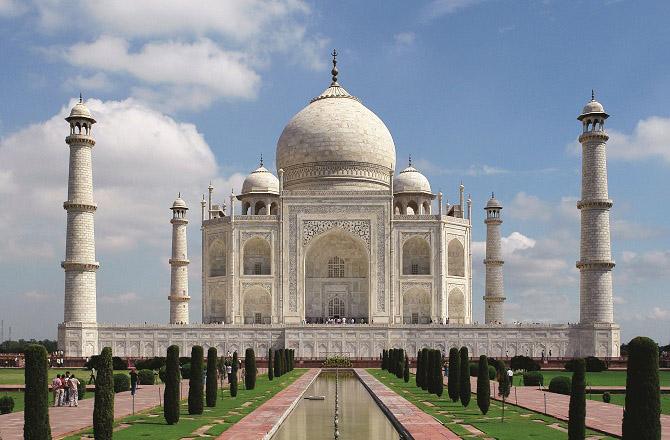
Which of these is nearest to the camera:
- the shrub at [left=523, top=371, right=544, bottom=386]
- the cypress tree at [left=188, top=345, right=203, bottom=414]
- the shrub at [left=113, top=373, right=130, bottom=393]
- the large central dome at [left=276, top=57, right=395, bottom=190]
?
the cypress tree at [left=188, top=345, right=203, bottom=414]

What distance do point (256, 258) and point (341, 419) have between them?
2106cm

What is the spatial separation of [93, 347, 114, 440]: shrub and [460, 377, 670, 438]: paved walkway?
6.10m

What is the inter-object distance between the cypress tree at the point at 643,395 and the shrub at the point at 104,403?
17.7 feet

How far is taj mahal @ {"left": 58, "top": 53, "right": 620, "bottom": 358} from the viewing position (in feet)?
94.6

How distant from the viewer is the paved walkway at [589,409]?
39.7 feet

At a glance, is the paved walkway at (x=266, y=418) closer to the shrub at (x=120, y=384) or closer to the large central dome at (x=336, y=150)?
the shrub at (x=120, y=384)

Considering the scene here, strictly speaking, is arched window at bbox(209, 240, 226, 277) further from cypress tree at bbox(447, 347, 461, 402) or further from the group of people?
cypress tree at bbox(447, 347, 461, 402)

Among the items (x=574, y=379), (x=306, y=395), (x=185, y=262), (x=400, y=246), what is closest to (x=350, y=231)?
(x=400, y=246)

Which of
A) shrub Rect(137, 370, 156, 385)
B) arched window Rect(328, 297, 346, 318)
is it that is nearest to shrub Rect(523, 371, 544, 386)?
shrub Rect(137, 370, 156, 385)

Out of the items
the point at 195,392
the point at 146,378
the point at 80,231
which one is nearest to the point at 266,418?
the point at 195,392

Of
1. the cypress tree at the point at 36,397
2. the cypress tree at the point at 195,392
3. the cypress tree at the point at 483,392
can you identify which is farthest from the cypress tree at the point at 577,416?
the cypress tree at the point at 195,392

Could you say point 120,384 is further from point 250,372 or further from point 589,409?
point 589,409

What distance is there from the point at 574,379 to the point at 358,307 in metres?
23.4

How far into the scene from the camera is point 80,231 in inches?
1125
